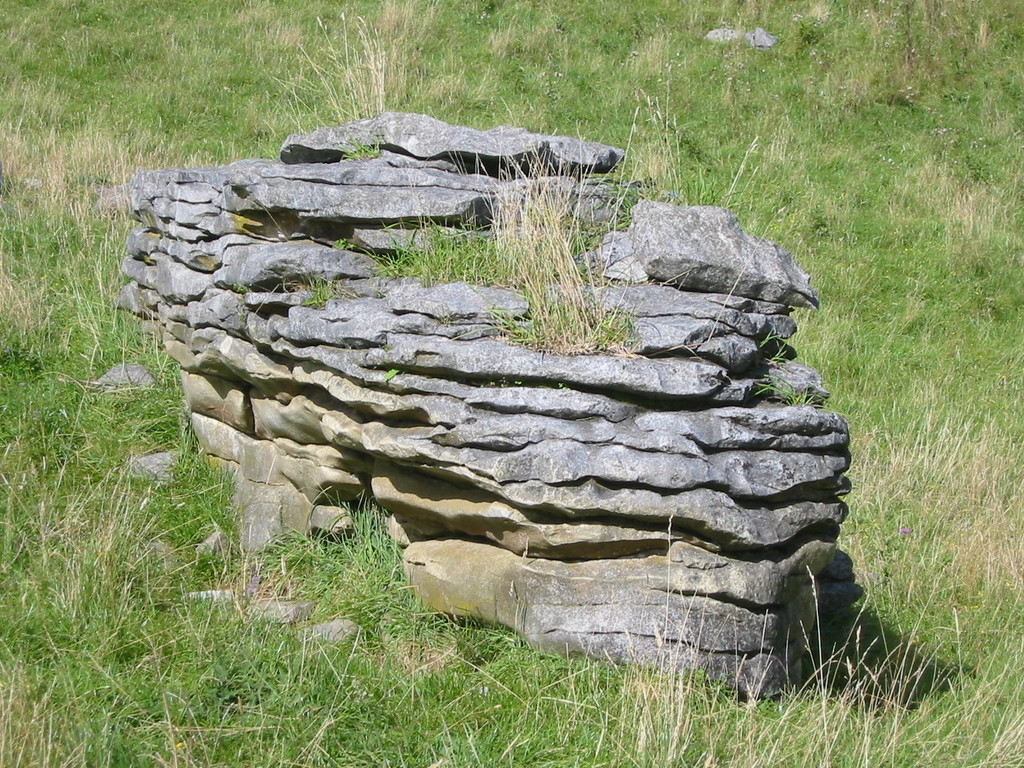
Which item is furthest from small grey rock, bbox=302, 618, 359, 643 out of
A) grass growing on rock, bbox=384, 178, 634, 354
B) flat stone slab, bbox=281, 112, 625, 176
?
flat stone slab, bbox=281, 112, 625, 176

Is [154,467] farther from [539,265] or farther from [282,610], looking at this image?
[539,265]

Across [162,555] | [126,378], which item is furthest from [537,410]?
[126,378]

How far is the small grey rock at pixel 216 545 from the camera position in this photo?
5627 mm

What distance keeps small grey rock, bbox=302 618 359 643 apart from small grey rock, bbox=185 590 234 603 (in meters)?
0.47

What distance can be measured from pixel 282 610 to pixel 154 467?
1863mm

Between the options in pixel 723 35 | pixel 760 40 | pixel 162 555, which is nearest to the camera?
pixel 162 555

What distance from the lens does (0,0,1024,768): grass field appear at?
3957 mm

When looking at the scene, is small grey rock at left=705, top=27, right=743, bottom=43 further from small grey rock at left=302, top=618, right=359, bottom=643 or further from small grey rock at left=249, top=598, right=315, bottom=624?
small grey rock at left=302, top=618, right=359, bottom=643

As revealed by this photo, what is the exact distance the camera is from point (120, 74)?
13836mm

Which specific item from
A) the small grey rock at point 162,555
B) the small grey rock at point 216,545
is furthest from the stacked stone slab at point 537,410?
the small grey rock at point 162,555

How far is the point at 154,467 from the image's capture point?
20.9 ft

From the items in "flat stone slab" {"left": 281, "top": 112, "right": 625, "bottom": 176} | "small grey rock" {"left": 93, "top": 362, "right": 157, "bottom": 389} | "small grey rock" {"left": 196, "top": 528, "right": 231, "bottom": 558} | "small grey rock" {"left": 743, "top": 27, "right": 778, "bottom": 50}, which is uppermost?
"small grey rock" {"left": 743, "top": 27, "right": 778, "bottom": 50}

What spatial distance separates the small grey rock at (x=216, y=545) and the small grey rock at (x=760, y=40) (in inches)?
464

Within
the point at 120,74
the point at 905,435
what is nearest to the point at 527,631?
the point at 905,435
